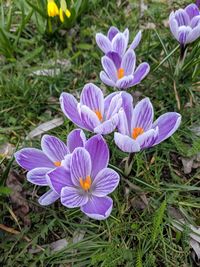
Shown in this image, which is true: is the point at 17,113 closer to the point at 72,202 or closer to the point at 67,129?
the point at 67,129

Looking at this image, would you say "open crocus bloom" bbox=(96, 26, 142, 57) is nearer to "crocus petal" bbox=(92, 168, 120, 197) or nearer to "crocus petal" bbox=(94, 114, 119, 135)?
"crocus petal" bbox=(94, 114, 119, 135)

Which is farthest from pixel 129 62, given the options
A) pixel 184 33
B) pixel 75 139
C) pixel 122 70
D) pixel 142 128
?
pixel 75 139

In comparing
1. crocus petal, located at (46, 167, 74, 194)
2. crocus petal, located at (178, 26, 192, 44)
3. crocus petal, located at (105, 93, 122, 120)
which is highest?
crocus petal, located at (178, 26, 192, 44)

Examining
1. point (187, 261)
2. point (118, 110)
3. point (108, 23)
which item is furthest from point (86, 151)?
point (108, 23)

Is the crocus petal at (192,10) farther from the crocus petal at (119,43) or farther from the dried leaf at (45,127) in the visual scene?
the dried leaf at (45,127)

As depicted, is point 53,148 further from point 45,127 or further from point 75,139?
point 45,127

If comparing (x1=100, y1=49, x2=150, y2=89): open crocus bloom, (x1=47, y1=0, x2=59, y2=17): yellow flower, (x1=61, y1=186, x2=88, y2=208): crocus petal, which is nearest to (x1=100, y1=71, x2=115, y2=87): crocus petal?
(x1=100, y1=49, x2=150, y2=89): open crocus bloom
